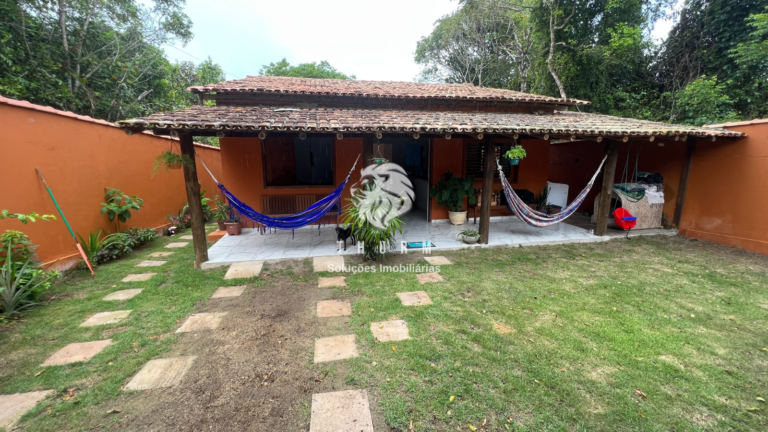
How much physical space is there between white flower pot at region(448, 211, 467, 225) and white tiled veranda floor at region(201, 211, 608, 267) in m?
0.12

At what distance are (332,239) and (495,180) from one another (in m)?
3.95

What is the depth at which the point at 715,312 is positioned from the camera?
277cm

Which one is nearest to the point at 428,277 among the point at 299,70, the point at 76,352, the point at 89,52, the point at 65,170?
the point at 76,352

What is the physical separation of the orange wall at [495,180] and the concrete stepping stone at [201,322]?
4.59 m

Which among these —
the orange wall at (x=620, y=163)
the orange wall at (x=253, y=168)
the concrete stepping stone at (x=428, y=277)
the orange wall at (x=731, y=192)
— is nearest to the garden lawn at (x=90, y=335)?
the orange wall at (x=253, y=168)

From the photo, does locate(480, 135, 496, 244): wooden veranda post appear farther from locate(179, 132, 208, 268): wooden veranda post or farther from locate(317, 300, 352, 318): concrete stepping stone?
locate(179, 132, 208, 268): wooden veranda post

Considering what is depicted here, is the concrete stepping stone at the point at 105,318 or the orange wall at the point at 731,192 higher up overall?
the orange wall at the point at 731,192

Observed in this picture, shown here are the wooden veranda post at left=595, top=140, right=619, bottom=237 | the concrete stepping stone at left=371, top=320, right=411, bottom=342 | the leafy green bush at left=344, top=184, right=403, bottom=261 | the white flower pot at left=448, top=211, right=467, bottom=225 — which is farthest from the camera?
the white flower pot at left=448, top=211, right=467, bottom=225

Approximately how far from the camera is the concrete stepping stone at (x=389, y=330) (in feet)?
7.73

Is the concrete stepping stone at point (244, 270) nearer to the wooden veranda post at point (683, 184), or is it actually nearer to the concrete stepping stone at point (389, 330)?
the concrete stepping stone at point (389, 330)

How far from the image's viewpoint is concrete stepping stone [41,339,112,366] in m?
2.07

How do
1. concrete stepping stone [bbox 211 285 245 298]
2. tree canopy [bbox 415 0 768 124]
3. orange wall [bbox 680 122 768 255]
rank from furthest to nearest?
1. tree canopy [bbox 415 0 768 124]
2. orange wall [bbox 680 122 768 255]
3. concrete stepping stone [bbox 211 285 245 298]

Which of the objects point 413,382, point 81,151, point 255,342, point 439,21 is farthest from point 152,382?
point 439,21

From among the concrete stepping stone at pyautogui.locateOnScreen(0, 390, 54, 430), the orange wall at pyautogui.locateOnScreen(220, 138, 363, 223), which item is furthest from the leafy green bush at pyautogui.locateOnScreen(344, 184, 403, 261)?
the concrete stepping stone at pyautogui.locateOnScreen(0, 390, 54, 430)
